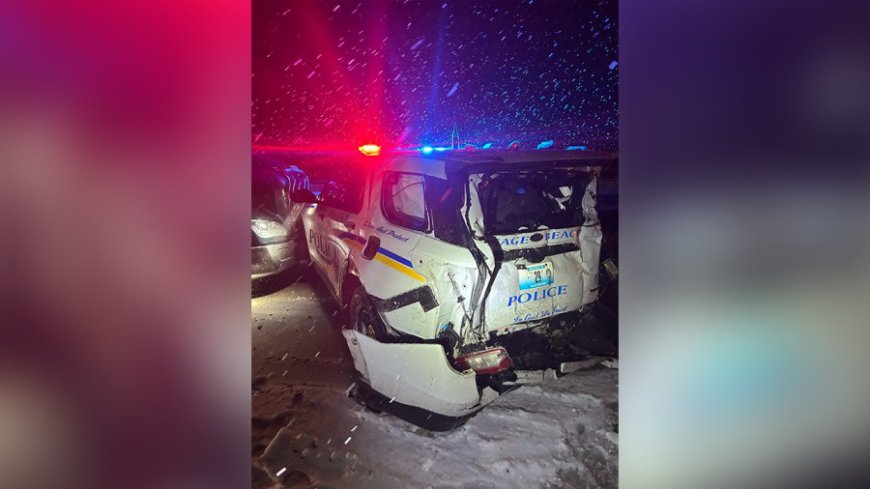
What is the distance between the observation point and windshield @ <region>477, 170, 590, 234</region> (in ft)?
6.20

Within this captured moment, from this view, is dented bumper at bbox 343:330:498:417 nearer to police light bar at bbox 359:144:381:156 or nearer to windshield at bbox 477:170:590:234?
windshield at bbox 477:170:590:234

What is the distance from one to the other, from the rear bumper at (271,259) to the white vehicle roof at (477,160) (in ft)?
1.47

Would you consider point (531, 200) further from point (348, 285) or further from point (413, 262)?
point (348, 285)

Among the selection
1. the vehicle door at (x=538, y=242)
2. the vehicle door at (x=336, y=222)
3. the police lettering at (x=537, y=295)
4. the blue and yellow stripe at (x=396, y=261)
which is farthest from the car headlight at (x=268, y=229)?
the police lettering at (x=537, y=295)

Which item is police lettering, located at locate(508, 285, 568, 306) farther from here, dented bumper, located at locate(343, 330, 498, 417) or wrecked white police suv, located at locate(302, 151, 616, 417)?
dented bumper, located at locate(343, 330, 498, 417)

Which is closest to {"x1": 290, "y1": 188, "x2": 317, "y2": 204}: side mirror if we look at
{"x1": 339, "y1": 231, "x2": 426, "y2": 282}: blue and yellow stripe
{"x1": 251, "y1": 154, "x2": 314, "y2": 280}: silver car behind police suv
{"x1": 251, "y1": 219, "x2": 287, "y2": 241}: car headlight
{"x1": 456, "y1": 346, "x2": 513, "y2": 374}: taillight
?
{"x1": 251, "y1": 154, "x2": 314, "y2": 280}: silver car behind police suv

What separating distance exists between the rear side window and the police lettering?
0.44 metres

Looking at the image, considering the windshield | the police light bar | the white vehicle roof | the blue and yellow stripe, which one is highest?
the police light bar

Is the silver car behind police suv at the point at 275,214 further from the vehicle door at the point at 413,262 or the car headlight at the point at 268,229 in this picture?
the vehicle door at the point at 413,262

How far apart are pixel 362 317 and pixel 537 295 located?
0.65 metres

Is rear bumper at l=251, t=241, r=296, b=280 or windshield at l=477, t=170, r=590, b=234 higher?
windshield at l=477, t=170, r=590, b=234
